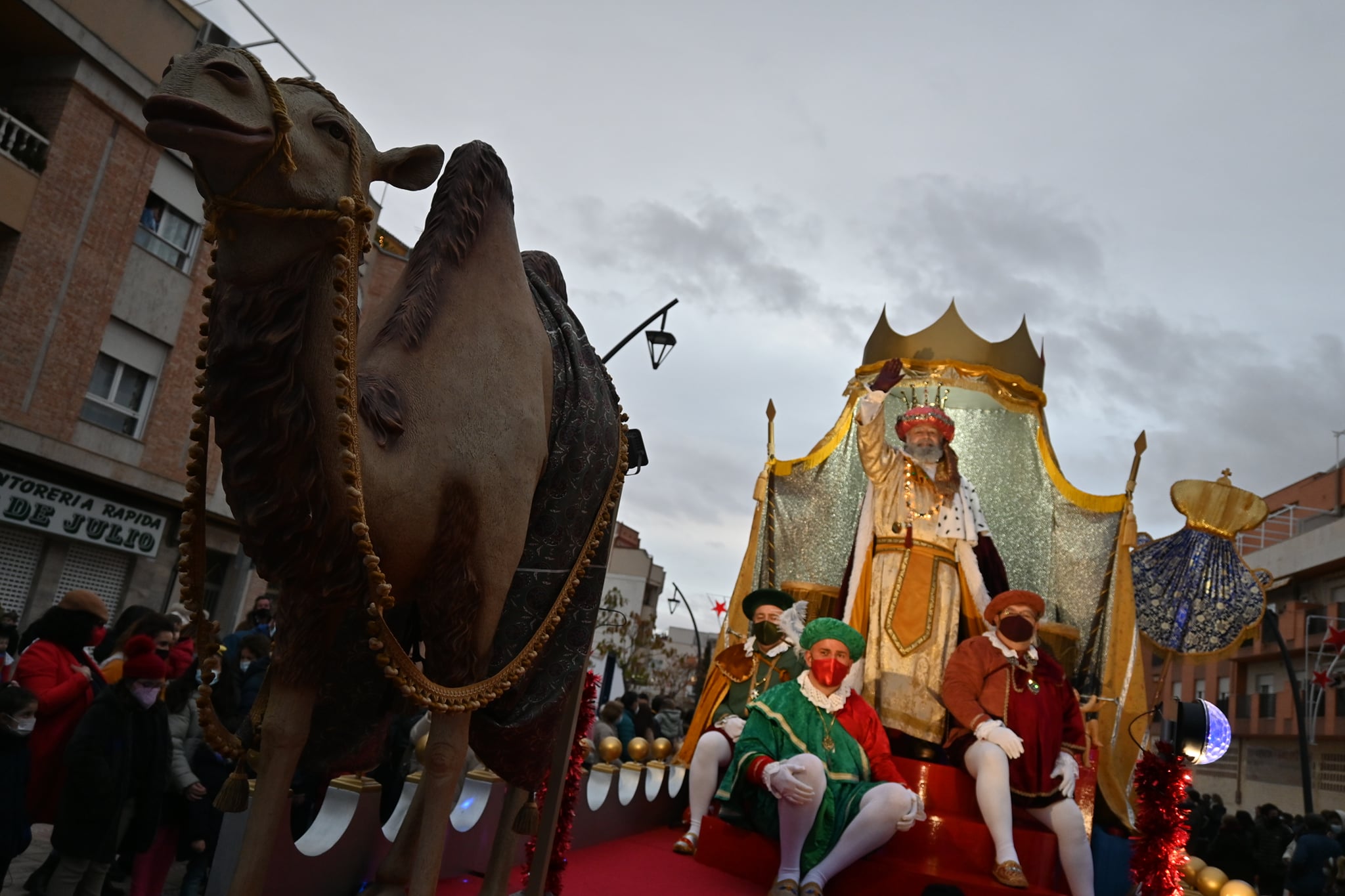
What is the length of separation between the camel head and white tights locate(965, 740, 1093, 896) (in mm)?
4980

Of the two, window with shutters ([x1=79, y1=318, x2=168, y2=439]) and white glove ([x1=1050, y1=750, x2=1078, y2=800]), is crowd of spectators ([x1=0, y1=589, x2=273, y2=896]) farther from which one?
window with shutters ([x1=79, y1=318, x2=168, y2=439])

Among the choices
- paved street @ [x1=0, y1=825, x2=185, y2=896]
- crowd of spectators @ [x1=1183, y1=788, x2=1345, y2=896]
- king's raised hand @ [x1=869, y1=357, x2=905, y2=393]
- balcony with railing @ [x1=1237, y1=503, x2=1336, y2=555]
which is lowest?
paved street @ [x1=0, y1=825, x2=185, y2=896]

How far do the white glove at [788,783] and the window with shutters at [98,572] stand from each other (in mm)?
12325

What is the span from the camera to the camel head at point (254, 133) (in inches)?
76.9

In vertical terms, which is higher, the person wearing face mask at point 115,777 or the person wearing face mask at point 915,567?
the person wearing face mask at point 915,567

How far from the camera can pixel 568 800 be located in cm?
443

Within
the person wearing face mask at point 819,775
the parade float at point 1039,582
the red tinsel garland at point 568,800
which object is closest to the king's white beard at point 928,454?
the parade float at point 1039,582

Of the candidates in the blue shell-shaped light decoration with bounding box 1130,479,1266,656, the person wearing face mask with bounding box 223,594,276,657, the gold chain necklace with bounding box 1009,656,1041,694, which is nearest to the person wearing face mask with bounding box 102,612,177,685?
the person wearing face mask with bounding box 223,594,276,657

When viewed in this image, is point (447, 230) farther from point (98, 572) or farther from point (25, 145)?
point (98, 572)

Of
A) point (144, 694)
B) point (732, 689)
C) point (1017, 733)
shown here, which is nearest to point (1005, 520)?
point (732, 689)

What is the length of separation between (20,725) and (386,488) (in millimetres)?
2759

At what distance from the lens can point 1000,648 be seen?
6.42m

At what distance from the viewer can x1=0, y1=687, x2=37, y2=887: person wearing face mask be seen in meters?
4.03

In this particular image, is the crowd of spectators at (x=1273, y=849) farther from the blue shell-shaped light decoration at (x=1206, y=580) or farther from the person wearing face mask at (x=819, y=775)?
the person wearing face mask at (x=819, y=775)
